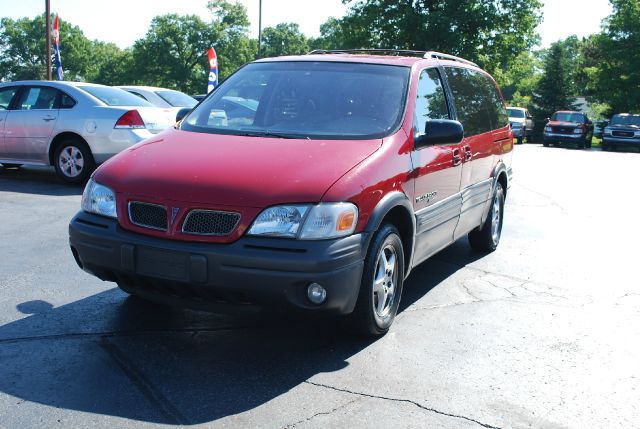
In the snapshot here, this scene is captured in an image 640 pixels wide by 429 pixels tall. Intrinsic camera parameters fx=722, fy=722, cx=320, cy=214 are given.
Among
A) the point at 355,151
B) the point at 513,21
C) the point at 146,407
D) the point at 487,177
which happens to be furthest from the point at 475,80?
the point at 513,21

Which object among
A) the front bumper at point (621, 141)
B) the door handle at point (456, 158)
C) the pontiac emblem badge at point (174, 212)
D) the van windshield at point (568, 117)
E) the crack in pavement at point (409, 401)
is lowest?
the front bumper at point (621, 141)

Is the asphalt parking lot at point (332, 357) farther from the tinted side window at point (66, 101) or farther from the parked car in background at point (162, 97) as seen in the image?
the parked car in background at point (162, 97)

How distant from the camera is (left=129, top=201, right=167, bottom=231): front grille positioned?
3895mm

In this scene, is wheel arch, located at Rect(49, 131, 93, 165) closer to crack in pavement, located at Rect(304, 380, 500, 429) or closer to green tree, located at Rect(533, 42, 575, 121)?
crack in pavement, located at Rect(304, 380, 500, 429)

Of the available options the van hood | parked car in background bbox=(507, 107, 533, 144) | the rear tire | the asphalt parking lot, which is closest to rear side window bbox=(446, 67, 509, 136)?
the rear tire

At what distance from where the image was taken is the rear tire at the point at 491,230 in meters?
7.02

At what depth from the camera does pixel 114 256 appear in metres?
3.94

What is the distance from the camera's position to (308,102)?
493 cm

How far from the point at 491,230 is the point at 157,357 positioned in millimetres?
4137

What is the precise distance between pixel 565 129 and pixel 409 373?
3201cm

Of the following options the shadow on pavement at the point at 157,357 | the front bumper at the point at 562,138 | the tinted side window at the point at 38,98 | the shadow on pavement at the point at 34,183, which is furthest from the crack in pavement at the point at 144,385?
the front bumper at the point at 562,138

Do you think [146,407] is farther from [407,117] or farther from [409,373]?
[407,117]

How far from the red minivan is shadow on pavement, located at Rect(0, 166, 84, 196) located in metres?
5.50

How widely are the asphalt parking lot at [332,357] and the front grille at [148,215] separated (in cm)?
72
